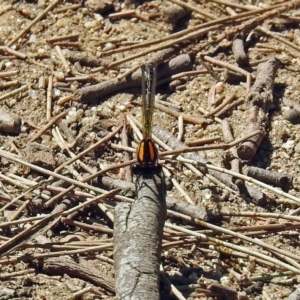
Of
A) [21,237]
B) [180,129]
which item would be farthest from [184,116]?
[21,237]

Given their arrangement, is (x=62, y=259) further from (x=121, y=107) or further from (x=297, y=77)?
(x=297, y=77)

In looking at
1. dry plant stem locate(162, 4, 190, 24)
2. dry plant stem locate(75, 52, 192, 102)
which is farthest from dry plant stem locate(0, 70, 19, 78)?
dry plant stem locate(162, 4, 190, 24)

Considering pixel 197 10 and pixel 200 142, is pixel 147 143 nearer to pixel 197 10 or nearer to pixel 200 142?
pixel 200 142

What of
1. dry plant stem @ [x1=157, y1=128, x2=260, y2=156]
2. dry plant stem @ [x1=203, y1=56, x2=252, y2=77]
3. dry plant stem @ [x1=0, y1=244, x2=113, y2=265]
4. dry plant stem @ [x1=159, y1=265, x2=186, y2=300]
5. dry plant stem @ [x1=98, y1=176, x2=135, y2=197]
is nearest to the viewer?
dry plant stem @ [x1=159, y1=265, x2=186, y2=300]

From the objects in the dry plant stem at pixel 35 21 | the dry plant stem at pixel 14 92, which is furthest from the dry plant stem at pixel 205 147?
the dry plant stem at pixel 35 21

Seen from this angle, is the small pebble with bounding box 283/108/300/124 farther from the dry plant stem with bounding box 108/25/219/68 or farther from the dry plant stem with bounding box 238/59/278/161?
the dry plant stem with bounding box 108/25/219/68

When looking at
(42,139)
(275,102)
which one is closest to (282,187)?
(275,102)
